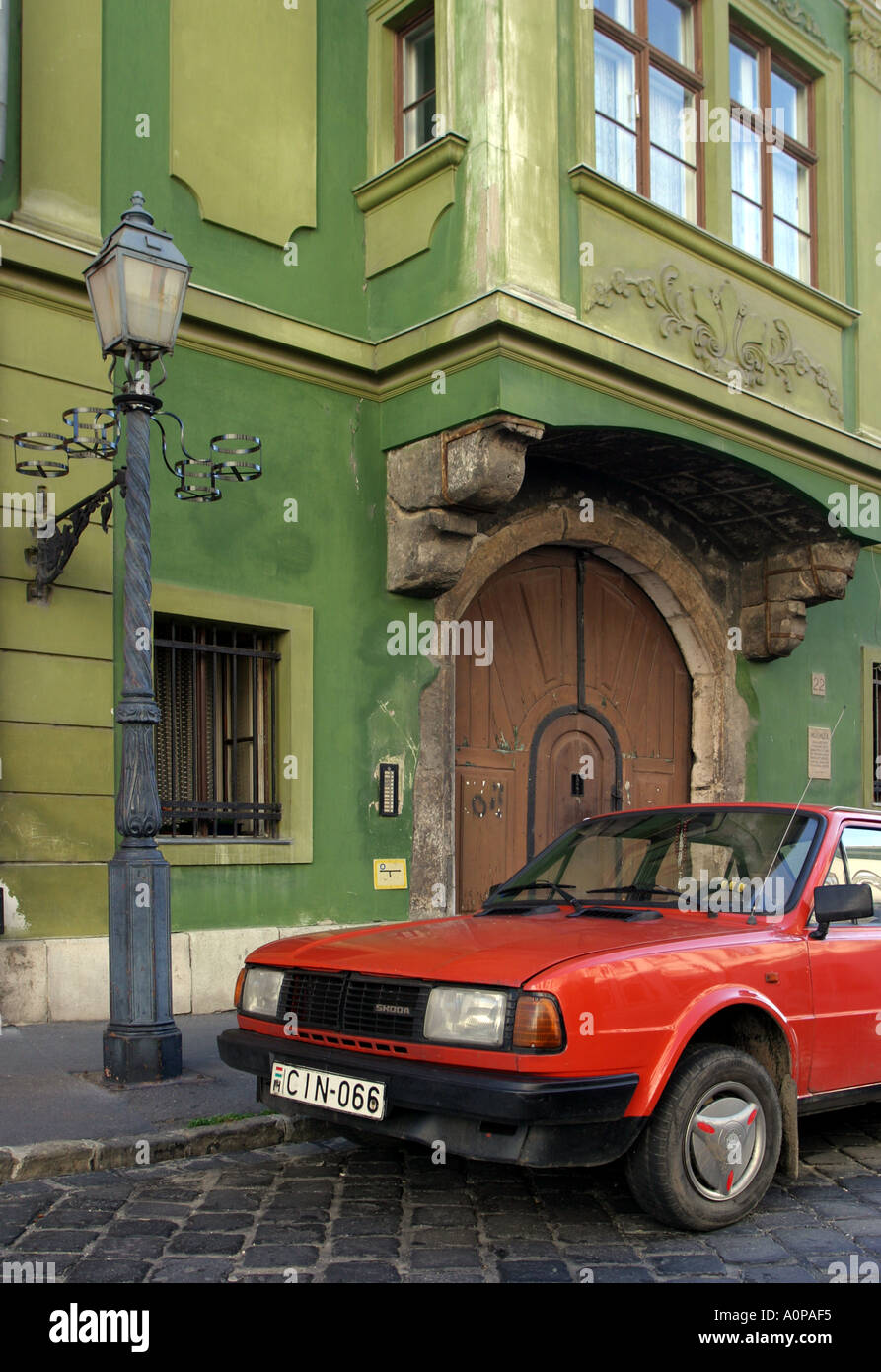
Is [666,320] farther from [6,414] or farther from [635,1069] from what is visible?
[635,1069]

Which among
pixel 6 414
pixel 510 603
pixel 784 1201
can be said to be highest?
pixel 6 414

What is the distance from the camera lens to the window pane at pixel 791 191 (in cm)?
1197

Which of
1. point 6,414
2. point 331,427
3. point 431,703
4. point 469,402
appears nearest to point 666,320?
point 469,402

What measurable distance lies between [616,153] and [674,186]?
86cm

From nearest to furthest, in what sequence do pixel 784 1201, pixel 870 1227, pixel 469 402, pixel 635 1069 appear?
1. pixel 635 1069
2. pixel 870 1227
3. pixel 784 1201
4. pixel 469 402

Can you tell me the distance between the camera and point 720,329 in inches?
412

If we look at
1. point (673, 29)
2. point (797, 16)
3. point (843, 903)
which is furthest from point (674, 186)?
point (843, 903)

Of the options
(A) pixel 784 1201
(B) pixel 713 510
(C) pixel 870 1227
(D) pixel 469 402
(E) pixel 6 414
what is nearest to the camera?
(C) pixel 870 1227

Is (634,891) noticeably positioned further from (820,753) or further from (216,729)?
(820,753)

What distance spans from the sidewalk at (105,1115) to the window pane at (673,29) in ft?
28.8

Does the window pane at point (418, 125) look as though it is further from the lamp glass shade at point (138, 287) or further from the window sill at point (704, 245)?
the lamp glass shade at point (138, 287)

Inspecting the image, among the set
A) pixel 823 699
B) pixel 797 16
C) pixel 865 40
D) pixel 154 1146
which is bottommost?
pixel 154 1146

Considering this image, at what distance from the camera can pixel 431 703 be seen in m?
9.85

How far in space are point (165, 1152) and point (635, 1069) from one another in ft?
7.08
